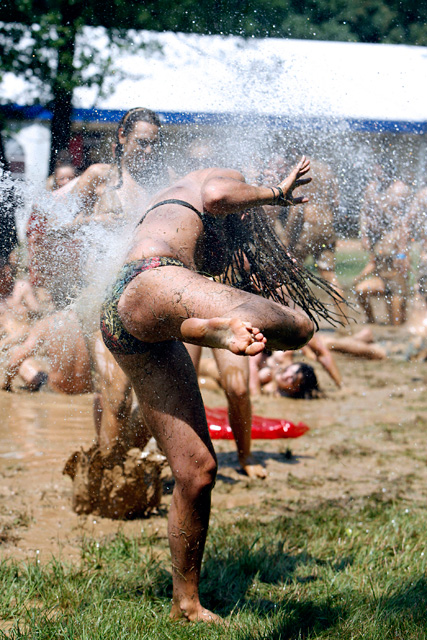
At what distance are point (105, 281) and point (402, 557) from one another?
189cm

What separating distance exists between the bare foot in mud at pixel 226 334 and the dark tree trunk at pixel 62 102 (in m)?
2.29

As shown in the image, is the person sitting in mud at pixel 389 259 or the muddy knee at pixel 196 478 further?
the person sitting in mud at pixel 389 259

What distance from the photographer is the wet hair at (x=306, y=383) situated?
5.97 meters

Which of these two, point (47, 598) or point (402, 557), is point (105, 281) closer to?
point (47, 598)

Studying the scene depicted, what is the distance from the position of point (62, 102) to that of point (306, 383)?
322 centimetres

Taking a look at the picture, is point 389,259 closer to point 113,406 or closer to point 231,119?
point 231,119

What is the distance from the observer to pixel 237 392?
3.93 metres

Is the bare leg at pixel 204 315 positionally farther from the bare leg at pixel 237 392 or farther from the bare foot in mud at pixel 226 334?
the bare leg at pixel 237 392

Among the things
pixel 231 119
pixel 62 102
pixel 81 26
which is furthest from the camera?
pixel 81 26

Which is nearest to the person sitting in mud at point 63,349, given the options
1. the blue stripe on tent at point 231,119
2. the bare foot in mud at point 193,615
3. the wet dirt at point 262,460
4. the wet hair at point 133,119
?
the wet dirt at point 262,460

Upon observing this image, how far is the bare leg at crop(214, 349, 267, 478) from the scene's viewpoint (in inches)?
155

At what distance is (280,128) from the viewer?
3979mm

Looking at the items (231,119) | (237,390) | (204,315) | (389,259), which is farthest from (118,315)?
Result: (389,259)

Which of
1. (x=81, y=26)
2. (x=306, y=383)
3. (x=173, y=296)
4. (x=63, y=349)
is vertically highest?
(x=81, y=26)
